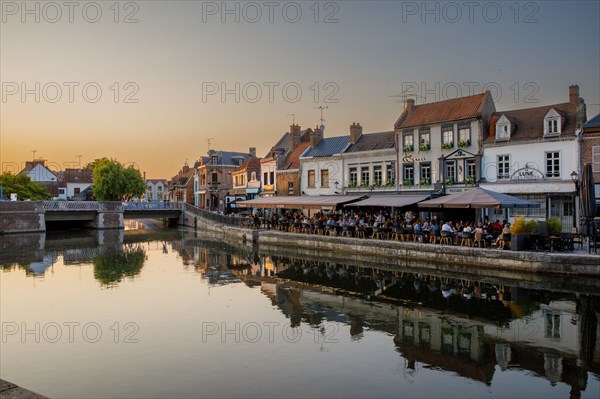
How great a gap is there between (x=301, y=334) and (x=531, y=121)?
22.3 m

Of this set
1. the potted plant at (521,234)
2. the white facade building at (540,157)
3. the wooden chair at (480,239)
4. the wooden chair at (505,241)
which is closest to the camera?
the potted plant at (521,234)

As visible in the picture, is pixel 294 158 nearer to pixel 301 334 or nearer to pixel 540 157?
pixel 540 157

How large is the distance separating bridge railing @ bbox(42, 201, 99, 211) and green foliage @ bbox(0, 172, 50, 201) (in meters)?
18.8

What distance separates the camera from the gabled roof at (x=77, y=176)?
89500 mm

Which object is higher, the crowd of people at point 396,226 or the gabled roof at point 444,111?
the gabled roof at point 444,111

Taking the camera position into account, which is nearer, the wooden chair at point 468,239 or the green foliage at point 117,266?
the green foliage at point 117,266

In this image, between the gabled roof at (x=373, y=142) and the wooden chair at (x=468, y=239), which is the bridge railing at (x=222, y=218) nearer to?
the gabled roof at (x=373, y=142)

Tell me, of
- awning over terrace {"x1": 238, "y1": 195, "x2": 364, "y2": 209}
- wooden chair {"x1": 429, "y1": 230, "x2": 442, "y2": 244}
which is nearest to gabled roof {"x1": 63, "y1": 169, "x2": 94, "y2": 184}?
awning over terrace {"x1": 238, "y1": 195, "x2": 364, "y2": 209}

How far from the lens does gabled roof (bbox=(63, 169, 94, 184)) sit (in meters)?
89.5

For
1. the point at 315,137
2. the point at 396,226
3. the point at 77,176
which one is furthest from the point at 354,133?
the point at 77,176

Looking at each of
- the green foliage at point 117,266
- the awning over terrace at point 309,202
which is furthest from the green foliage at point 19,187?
the awning over terrace at point 309,202

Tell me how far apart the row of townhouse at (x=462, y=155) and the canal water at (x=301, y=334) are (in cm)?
992

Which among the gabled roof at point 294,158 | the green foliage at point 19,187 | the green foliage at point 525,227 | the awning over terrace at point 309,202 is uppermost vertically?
the gabled roof at point 294,158

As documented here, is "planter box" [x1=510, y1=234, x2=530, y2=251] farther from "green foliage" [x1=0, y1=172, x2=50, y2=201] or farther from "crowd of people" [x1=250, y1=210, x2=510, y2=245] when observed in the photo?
"green foliage" [x1=0, y1=172, x2=50, y2=201]
